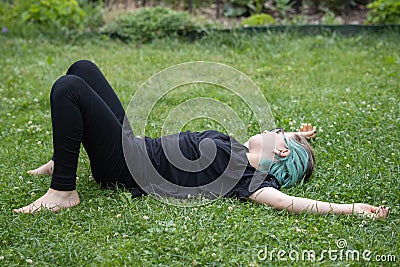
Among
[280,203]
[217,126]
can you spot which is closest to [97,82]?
[217,126]

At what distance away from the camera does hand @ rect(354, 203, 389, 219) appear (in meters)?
3.05

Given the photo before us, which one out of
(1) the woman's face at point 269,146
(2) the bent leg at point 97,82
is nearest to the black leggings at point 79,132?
(2) the bent leg at point 97,82

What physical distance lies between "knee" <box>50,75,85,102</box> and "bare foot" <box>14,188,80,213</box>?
56 centimetres

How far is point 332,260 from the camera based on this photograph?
265 cm

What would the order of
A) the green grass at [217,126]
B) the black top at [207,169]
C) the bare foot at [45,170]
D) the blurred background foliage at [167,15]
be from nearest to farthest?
the green grass at [217,126]
the black top at [207,169]
the bare foot at [45,170]
the blurred background foliage at [167,15]

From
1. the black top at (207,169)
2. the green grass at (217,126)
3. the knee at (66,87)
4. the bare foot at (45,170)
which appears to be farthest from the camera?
the bare foot at (45,170)

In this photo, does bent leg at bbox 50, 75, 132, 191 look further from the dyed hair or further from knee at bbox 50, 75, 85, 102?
the dyed hair

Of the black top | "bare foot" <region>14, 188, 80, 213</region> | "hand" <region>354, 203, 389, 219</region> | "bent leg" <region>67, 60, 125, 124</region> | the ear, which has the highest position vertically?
"bent leg" <region>67, 60, 125, 124</region>

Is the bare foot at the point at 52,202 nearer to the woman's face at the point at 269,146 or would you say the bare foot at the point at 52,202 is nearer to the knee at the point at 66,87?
the knee at the point at 66,87

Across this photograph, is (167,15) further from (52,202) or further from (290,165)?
(52,202)

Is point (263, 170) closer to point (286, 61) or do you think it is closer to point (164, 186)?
point (164, 186)

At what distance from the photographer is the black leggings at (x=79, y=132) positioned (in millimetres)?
3033

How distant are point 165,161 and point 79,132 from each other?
22.3 inches

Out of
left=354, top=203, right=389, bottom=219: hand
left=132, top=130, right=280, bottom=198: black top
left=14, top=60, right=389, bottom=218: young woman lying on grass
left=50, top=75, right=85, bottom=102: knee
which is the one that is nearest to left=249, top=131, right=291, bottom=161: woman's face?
left=14, top=60, right=389, bottom=218: young woman lying on grass
